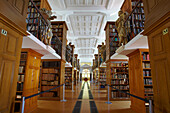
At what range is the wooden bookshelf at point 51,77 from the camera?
589cm

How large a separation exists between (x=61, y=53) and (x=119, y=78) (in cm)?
342

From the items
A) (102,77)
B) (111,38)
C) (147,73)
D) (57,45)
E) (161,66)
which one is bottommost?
(102,77)

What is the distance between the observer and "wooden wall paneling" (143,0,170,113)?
157 cm

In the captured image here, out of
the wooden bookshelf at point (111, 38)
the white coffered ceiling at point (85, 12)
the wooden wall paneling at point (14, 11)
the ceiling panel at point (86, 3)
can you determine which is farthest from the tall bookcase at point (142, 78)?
the ceiling panel at point (86, 3)

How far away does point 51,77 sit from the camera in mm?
5945

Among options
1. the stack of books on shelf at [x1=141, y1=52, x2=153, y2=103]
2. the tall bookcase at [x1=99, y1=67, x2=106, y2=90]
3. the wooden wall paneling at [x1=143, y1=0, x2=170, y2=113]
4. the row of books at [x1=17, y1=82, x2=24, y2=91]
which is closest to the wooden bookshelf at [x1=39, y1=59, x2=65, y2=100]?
the row of books at [x1=17, y1=82, x2=24, y2=91]

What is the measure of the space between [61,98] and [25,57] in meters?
3.05

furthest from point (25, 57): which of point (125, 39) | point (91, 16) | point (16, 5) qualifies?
point (91, 16)

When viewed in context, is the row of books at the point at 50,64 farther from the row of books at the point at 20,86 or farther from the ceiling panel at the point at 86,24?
the ceiling panel at the point at 86,24

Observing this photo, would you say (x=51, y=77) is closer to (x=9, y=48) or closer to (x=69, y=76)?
(x=9, y=48)

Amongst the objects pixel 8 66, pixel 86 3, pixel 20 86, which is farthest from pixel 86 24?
pixel 8 66

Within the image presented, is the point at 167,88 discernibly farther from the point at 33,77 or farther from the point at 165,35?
the point at 33,77

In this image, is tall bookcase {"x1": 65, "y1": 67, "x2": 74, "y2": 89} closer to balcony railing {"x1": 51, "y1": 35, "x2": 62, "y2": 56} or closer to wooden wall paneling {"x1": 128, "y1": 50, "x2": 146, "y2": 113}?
balcony railing {"x1": 51, "y1": 35, "x2": 62, "y2": 56}

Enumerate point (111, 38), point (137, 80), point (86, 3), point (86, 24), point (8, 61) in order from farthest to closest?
1. point (86, 24)
2. point (86, 3)
3. point (111, 38)
4. point (137, 80)
5. point (8, 61)
